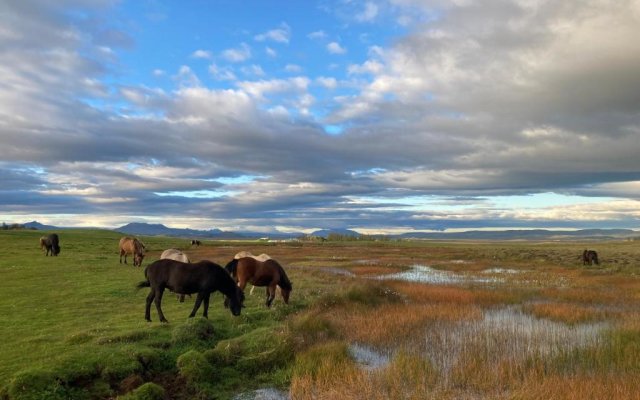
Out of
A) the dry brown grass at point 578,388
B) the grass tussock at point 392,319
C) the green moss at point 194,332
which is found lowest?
the grass tussock at point 392,319

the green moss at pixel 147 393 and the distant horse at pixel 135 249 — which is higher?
the distant horse at pixel 135 249

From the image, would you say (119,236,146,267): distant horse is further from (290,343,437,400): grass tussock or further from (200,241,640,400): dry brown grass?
(290,343,437,400): grass tussock

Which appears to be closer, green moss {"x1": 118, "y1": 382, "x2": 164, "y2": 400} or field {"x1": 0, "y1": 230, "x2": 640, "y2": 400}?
green moss {"x1": 118, "y1": 382, "x2": 164, "y2": 400}

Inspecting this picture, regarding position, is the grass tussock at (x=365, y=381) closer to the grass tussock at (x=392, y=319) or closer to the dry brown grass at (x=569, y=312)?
the grass tussock at (x=392, y=319)

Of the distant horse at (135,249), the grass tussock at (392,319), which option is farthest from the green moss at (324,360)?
the distant horse at (135,249)

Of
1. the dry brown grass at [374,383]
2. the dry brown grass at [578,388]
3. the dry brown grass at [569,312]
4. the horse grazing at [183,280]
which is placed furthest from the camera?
the dry brown grass at [569,312]

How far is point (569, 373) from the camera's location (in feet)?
32.4

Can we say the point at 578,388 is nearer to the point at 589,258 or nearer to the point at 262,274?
the point at 262,274

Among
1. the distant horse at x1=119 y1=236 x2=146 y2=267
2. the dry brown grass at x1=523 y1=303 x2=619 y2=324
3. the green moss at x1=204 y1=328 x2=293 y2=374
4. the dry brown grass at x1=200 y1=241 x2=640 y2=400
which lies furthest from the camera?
the distant horse at x1=119 y1=236 x2=146 y2=267

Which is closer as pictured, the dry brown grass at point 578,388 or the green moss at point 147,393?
the dry brown grass at point 578,388

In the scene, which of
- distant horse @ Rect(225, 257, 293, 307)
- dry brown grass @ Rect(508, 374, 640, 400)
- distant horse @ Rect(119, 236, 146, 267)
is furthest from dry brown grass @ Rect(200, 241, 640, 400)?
distant horse @ Rect(119, 236, 146, 267)

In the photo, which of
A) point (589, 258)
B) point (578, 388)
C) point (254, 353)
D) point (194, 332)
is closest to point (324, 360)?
point (254, 353)

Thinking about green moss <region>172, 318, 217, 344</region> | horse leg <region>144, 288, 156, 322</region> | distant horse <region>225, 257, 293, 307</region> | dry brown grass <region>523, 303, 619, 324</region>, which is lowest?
dry brown grass <region>523, 303, 619, 324</region>

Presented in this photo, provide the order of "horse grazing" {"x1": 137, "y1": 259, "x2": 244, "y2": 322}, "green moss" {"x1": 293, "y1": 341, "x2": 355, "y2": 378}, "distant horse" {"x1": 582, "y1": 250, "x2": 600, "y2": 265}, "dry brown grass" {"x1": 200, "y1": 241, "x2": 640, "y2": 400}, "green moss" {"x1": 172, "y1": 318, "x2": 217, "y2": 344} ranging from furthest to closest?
"distant horse" {"x1": 582, "y1": 250, "x2": 600, "y2": 265}
"horse grazing" {"x1": 137, "y1": 259, "x2": 244, "y2": 322}
"green moss" {"x1": 172, "y1": 318, "x2": 217, "y2": 344}
"green moss" {"x1": 293, "y1": 341, "x2": 355, "y2": 378}
"dry brown grass" {"x1": 200, "y1": 241, "x2": 640, "y2": 400}
